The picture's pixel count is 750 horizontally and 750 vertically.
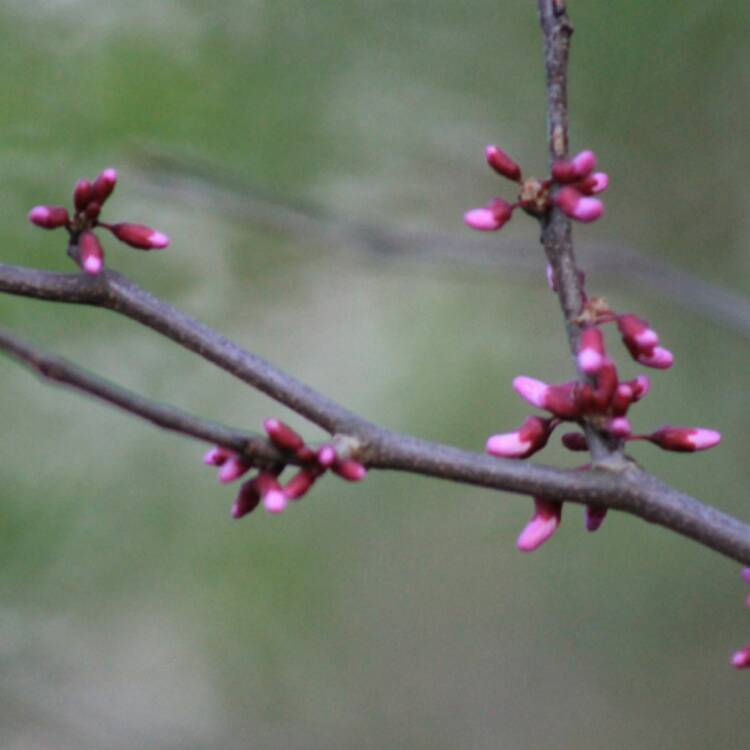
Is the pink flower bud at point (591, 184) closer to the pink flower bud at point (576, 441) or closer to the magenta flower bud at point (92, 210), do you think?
the pink flower bud at point (576, 441)

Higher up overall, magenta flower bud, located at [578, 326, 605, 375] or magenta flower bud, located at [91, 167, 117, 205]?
magenta flower bud, located at [91, 167, 117, 205]

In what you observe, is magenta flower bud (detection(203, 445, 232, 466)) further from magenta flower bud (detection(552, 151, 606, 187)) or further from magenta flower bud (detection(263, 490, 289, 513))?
magenta flower bud (detection(552, 151, 606, 187))

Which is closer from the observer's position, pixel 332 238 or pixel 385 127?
pixel 332 238

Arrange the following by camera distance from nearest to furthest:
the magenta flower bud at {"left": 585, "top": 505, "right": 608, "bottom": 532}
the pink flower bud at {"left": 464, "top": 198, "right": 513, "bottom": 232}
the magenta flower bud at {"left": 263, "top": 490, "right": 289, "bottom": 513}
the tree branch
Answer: the tree branch → the magenta flower bud at {"left": 263, "top": 490, "right": 289, "bottom": 513} → the magenta flower bud at {"left": 585, "top": 505, "right": 608, "bottom": 532} → the pink flower bud at {"left": 464, "top": 198, "right": 513, "bottom": 232}

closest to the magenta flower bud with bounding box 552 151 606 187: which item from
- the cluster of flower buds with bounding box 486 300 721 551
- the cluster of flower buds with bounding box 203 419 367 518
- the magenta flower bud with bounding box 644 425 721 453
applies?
the cluster of flower buds with bounding box 486 300 721 551

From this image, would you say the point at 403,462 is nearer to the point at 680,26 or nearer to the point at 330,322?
the point at 680,26

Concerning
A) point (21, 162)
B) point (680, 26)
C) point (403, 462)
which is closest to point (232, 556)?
point (21, 162)

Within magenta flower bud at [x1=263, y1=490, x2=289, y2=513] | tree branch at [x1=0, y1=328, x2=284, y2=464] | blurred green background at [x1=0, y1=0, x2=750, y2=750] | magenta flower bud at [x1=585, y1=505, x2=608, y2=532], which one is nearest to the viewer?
tree branch at [x1=0, y1=328, x2=284, y2=464]
